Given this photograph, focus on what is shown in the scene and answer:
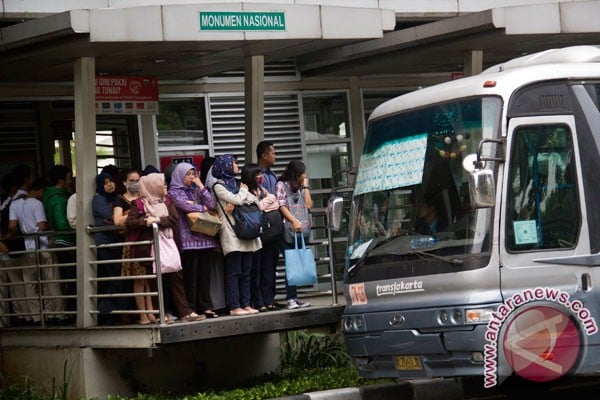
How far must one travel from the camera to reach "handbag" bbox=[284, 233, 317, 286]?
14781 millimetres

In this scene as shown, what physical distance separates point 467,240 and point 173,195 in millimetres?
3440

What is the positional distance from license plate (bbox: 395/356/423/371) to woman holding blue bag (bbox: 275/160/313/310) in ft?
9.06

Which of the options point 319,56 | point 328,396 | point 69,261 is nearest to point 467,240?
point 328,396

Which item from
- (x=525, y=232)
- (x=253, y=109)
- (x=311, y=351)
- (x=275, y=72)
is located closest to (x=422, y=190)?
(x=525, y=232)

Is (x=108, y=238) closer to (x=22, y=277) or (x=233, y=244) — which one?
(x=233, y=244)

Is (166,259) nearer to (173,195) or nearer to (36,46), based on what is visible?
(173,195)

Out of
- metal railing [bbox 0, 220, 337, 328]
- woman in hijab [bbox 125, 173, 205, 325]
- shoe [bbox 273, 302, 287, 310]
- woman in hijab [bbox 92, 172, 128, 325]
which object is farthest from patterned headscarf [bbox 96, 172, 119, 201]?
shoe [bbox 273, 302, 287, 310]

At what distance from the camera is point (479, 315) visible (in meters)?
11.7

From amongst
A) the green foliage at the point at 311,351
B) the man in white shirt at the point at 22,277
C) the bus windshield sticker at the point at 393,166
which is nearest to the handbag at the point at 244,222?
the bus windshield sticker at the point at 393,166

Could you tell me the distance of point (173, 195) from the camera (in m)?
14.1

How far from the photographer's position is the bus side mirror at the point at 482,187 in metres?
11.5

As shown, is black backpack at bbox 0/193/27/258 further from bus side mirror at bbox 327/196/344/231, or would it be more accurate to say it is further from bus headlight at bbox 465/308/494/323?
bus headlight at bbox 465/308/494/323

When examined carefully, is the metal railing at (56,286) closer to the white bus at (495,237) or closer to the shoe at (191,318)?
the shoe at (191,318)

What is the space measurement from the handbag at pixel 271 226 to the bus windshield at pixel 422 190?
156 cm
